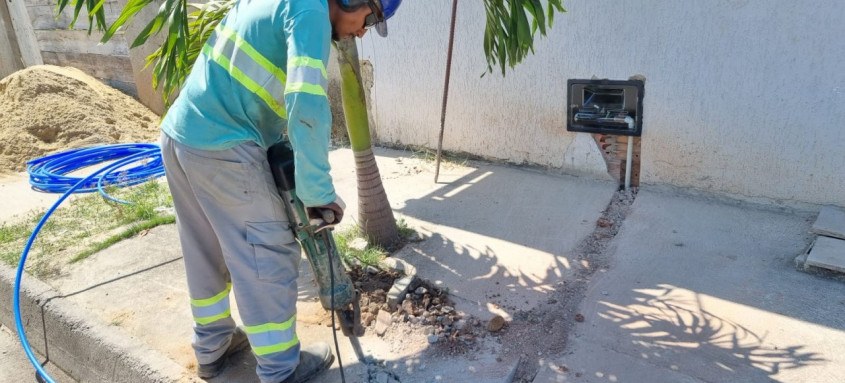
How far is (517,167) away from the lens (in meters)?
4.88

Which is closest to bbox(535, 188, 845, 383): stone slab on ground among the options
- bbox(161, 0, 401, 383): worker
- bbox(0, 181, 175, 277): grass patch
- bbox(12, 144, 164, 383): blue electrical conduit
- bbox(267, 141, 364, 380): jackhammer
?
bbox(267, 141, 364, 380): jackhammer

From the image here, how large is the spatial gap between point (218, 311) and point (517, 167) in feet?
9.86

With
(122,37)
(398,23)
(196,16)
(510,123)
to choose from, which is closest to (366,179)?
(196,16)

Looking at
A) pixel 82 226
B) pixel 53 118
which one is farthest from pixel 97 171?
pixel 53 118

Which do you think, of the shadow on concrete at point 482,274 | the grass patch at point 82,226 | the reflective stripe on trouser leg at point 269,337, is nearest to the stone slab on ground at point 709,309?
the shadow on concrete at point 482,274

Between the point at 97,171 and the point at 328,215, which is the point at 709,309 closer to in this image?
the point at 328,215

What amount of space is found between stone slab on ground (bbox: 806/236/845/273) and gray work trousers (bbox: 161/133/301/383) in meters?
2.78

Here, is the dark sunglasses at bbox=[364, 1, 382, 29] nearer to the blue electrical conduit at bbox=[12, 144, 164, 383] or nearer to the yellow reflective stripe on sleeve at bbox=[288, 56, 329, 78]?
the yellow reflective stripe on sleeve at bbox=[288, 56, 329, 78]

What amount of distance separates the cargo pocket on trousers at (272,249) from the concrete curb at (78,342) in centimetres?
81

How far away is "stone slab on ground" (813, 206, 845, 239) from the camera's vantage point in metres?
3.28

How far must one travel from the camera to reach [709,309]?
2.82 meters

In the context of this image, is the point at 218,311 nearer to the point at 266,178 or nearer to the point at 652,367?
the point at 266,178

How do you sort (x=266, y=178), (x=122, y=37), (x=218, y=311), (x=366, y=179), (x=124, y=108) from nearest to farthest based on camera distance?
(x=266, y=178) → (x=218, y=311) → (x=366, y=179) → (x=124, y=108) → (x=122, y=37)

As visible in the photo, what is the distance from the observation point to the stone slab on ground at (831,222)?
10.8ft
